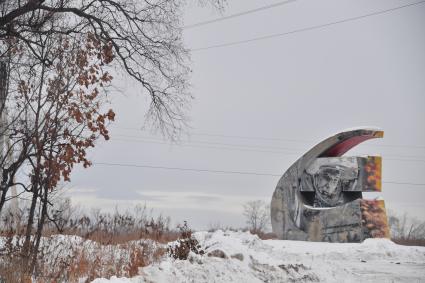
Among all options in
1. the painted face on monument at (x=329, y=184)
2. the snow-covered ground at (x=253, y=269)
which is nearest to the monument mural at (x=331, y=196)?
the painted face on monument at (x=329, y=184)

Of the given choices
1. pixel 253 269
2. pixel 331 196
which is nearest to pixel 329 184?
pixel 331 196

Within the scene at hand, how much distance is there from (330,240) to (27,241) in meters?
16.7

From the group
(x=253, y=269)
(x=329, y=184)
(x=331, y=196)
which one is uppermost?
(x=329, y=184)

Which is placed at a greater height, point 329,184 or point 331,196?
point 329,184

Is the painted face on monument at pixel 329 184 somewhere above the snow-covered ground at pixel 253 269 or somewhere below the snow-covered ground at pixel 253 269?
above

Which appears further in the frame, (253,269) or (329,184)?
(329,184)

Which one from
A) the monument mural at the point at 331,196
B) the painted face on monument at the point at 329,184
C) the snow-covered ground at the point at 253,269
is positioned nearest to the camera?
the snow-covered ground at the point at 253,269

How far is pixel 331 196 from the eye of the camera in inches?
867

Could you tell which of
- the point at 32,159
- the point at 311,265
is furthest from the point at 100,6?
the point at 311,265

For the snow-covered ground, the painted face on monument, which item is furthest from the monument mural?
the snow-covered ground

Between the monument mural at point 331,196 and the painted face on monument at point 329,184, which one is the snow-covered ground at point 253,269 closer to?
the monument mural at point 331,196

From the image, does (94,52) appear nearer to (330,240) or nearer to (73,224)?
(73,224)

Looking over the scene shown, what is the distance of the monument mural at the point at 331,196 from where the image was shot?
68.9ft

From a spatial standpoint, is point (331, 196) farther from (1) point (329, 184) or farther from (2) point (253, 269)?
(2) point (253, 269)
